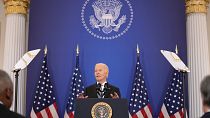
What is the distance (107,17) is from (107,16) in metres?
0.02

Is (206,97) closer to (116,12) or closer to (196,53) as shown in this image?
(196,53)

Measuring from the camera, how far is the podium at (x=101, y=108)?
4957 mm

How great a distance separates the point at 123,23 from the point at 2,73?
6258 millimetres

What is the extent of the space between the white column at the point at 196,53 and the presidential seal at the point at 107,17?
1405 mm

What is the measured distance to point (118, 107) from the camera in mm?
5004

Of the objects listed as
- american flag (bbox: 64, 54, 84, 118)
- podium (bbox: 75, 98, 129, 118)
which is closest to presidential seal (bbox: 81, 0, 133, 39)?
american flag (bbox: 64, 54, 84, 118)

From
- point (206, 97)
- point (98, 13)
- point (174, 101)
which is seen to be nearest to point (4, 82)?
point (206, 97)

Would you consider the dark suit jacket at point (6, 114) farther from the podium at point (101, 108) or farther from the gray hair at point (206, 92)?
the podium at point (101, 108)

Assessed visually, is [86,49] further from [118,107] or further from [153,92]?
[118,107]

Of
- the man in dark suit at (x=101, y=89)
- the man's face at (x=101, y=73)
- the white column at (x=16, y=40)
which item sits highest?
the white column at (x=16, y=40)

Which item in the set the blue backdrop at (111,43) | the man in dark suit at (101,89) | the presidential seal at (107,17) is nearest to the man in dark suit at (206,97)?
the man in dark suit at (101,89)

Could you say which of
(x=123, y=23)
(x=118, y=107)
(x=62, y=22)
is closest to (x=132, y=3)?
(x=123, y=23)

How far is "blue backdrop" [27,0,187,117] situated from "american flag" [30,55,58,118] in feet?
0.71

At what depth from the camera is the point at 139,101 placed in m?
8.19
